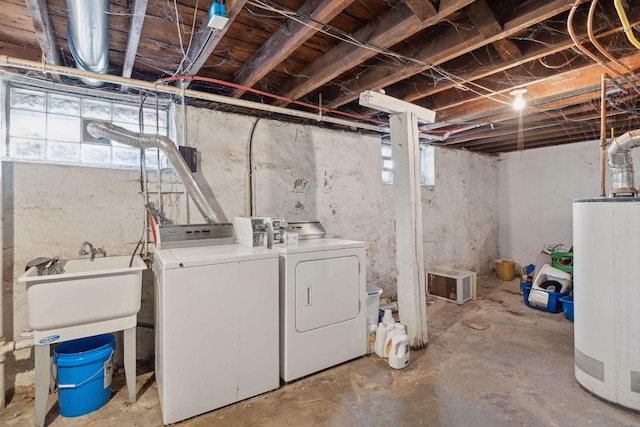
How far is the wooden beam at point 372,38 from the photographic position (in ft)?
5.08

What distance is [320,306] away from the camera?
218 centimetres

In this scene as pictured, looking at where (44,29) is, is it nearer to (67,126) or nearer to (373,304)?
(67,126)

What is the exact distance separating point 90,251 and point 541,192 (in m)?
5.87

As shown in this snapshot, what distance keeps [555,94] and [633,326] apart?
70.6 inches

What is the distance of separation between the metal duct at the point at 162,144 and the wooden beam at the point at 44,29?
0.43 meters

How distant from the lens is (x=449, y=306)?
3.67 m

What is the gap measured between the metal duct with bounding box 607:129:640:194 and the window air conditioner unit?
1.96 metres

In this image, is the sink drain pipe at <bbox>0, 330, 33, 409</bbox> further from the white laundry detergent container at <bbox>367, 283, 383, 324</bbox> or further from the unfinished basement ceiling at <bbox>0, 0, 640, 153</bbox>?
the white laundry detergent container at <bbox>367, 283, 383, 324</bbox>

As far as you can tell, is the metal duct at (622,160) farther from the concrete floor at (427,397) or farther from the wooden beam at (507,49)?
the concrete floor at (427,397)

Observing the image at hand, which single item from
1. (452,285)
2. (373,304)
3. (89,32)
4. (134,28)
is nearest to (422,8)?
(134,28)

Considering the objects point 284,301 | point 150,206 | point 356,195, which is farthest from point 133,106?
point 356,195

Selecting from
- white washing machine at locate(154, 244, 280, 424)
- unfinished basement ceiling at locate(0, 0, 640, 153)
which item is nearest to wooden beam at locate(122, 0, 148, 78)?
unfinished basement ceiling at locate(0, 0, 640, 153)

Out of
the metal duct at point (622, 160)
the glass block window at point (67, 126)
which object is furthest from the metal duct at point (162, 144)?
the metal duct at point (622, 160)

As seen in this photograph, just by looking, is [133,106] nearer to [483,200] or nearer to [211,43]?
[211,43]
